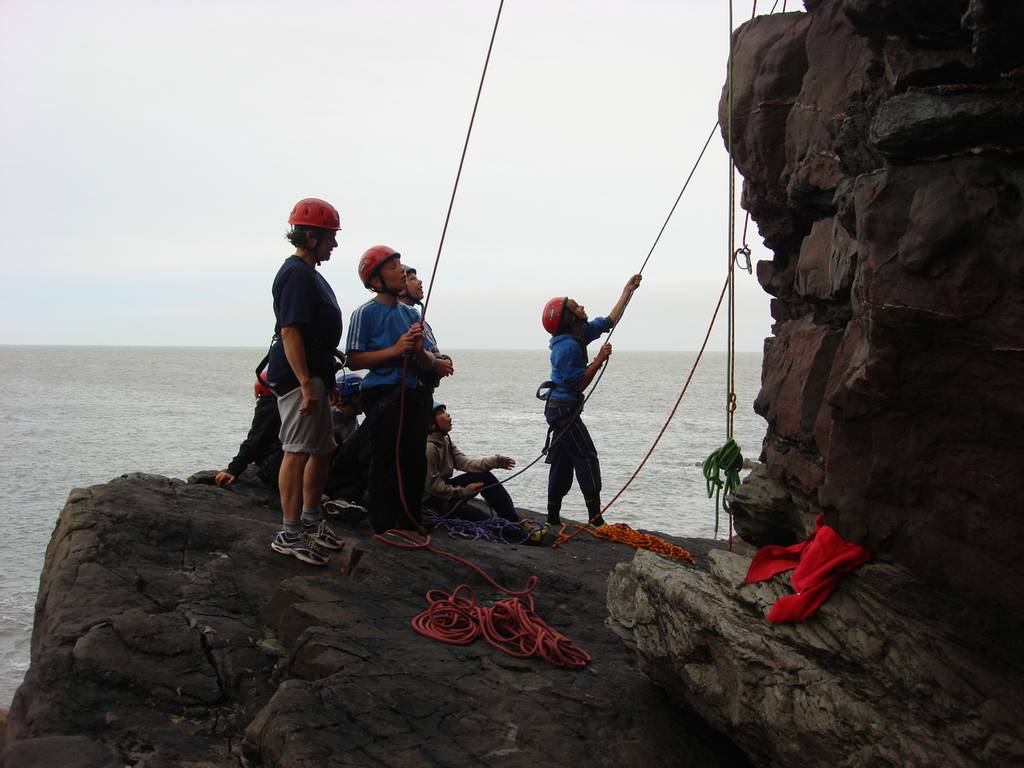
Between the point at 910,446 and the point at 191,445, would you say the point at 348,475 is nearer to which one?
the point at 910,446

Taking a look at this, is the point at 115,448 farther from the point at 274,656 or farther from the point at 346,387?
the point at 274,656

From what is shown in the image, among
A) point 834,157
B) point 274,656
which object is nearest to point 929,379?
point 834,157

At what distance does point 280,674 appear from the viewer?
181 inches

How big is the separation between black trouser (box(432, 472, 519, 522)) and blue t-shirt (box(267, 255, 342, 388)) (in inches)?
93.3

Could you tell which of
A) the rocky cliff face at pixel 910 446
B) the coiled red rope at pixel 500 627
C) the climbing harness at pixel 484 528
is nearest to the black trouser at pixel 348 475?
the climbing harness at pixel 484 528

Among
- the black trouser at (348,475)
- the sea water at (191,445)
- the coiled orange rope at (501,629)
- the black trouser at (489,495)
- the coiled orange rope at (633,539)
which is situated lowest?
the sea water at (191,445)

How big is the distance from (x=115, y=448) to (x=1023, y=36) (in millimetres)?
26542

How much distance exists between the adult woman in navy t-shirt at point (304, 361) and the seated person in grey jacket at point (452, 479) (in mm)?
1865

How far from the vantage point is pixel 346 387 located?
7.28 metres

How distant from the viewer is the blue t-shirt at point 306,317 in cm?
558

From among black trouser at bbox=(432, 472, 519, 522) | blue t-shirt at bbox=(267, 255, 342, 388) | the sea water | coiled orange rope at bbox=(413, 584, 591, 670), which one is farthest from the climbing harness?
the sea water

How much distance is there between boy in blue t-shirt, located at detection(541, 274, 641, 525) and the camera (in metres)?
8.02

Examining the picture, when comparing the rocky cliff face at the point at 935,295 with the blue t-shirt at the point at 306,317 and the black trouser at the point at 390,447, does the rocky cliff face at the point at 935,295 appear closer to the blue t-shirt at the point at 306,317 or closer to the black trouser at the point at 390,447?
the blue t-shirt at the point at 306,317

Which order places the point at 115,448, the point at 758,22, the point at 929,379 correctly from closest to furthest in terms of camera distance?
the point at 929,379 → the point at 758,22 → the point at 115,448
